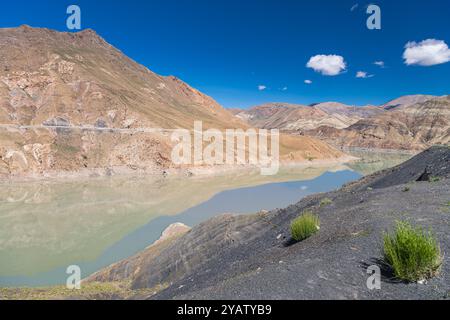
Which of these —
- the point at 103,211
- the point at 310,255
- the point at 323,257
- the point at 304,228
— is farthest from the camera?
the point at 103,211

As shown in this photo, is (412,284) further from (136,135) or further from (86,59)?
(86,59)

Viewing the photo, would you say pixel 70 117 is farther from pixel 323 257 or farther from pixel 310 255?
pixel 323 257

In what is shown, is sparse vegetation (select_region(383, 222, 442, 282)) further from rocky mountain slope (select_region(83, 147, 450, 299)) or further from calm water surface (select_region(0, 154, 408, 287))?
calm water surface (select_region(0, 154, 408, 287))

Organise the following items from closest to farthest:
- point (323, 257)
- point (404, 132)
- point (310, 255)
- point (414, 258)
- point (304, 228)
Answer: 1. point (414, 258)
2. point (323, 257)
3. point (310, 255)
4. point (304, 228)
5. point (404, 132)

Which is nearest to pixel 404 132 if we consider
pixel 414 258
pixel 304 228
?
pixel 304 228

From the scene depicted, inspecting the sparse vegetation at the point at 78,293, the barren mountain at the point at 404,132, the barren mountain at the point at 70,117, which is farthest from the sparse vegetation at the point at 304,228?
the barren mountain at the point at 404,132

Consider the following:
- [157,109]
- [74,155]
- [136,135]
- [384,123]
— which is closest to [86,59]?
[157,109]

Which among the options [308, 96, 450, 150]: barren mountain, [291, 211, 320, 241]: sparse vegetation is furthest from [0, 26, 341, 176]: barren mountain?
[308, 96, 450, 150]: barren mountain
